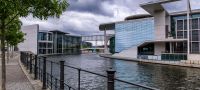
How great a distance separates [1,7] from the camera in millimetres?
7340

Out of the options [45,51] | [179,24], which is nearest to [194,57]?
[179,24]

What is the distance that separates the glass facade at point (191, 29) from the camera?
2482 inches

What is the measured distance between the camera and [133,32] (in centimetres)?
8544

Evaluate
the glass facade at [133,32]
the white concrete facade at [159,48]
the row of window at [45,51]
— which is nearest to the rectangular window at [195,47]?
the white concrete facade at [159,48]

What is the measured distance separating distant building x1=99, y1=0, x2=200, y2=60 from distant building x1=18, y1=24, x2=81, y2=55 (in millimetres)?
33035

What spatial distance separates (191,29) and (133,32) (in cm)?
2332

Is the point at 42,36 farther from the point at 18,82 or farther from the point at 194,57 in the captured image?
the point at 18,82

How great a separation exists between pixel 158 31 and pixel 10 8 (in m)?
68.9

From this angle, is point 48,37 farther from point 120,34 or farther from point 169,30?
point 169,30

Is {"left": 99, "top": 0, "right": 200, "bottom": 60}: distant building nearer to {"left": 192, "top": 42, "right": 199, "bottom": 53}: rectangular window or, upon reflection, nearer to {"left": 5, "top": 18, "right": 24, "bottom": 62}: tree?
{"left": 192, "top": 42, "right": 199, "bottom": 53}: rectangular window

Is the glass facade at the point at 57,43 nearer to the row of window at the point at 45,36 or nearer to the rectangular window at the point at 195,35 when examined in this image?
the row of window at the point at 45,36

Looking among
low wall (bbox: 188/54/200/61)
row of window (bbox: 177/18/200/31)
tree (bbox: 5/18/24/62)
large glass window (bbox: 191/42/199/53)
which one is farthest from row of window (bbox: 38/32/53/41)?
tree (bbox: 5/18/24/62)

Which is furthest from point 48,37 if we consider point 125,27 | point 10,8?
point 10,8

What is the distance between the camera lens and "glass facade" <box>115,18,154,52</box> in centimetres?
7906
